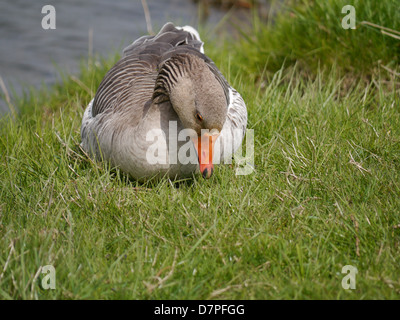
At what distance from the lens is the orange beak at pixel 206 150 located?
3.99 m

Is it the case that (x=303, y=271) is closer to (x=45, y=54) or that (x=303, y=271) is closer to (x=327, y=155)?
(x=327, y=155)

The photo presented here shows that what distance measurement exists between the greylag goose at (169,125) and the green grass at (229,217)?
0.58ft

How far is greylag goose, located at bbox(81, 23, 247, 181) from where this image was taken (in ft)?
13.2

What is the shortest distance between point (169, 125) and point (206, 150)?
406 millimetres

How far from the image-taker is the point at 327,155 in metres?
4.37

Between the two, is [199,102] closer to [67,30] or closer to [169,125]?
[169,125]

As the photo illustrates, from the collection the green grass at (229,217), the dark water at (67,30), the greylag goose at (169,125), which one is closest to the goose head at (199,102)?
the greylag goose at (169,125)

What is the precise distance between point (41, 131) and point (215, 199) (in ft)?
7.56

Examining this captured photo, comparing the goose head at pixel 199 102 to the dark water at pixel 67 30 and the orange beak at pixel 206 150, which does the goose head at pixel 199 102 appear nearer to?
the orange beak at pixel 206 150

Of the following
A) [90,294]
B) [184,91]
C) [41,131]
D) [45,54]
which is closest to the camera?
[90,294]

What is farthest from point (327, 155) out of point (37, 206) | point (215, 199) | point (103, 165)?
point (37, 206)

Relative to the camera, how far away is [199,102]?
156 inches

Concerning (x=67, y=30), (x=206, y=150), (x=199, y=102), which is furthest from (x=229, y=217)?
(x=67, y=30)

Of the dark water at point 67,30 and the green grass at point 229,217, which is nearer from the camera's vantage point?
the green grass at point 229,217
